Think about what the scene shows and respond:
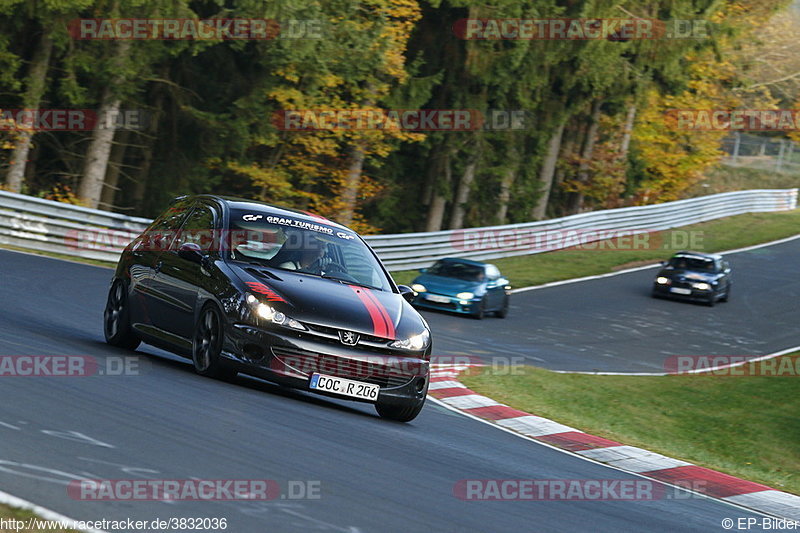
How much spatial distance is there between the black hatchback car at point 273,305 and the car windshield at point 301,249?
0.01m

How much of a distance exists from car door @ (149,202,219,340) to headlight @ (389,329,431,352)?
1841 mm

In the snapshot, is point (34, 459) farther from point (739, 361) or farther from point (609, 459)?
point (739, 361)

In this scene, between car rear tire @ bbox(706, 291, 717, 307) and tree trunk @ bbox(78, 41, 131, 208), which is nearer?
tree trunk @ bbox(78, 41, 131, 208)

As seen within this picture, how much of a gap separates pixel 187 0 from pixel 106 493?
979 inches

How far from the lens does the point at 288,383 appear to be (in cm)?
959

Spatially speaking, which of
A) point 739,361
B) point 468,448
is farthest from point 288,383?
point 739,361

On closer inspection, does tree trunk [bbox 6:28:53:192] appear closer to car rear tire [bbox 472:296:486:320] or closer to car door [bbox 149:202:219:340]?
car rear tire [bbox 472:296:486:320]

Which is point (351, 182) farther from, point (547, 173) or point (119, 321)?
point (119, 321)

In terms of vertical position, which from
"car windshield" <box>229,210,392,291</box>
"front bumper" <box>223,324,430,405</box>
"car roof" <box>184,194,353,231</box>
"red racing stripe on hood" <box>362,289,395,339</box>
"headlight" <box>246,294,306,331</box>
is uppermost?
"car roof" <box>184,194,353,231</box>

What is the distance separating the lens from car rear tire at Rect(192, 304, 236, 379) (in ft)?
32.5

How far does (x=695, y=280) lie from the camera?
31.8 metres

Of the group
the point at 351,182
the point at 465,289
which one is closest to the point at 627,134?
the point at 351,182

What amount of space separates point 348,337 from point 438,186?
33.8m

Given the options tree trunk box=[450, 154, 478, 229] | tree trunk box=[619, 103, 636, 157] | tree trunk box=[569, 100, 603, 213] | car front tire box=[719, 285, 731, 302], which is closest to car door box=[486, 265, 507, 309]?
car front tire box=[719, 285, 731, 302]
